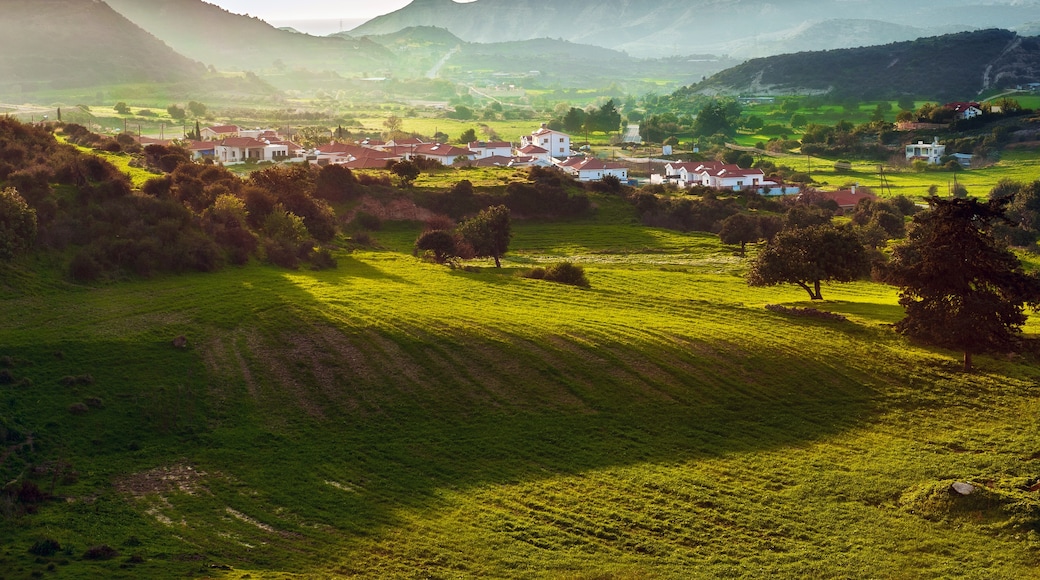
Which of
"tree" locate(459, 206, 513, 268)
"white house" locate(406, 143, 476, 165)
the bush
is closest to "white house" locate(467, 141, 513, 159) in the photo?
"white house" locate(406, 143, 476, 165)

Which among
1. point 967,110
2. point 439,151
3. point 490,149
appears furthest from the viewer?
point 967,110

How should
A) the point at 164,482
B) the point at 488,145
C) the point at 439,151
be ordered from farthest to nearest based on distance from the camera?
the point at 488,145, the point at 439,151, the point at 164,482

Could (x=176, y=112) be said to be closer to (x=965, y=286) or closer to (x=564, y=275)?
(x=564, y=275)

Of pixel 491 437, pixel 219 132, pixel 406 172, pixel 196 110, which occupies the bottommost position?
pixel 491 437

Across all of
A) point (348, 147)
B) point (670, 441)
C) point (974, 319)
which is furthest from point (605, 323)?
point (348, 147)

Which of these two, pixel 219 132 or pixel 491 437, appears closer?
pixel 491 437

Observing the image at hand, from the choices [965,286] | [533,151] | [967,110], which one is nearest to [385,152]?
[533,151]

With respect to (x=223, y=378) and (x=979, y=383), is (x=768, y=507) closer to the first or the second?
(x=979, y=383)

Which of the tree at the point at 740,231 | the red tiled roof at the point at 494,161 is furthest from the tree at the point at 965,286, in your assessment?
the red tiled roof at the point at 494,161
